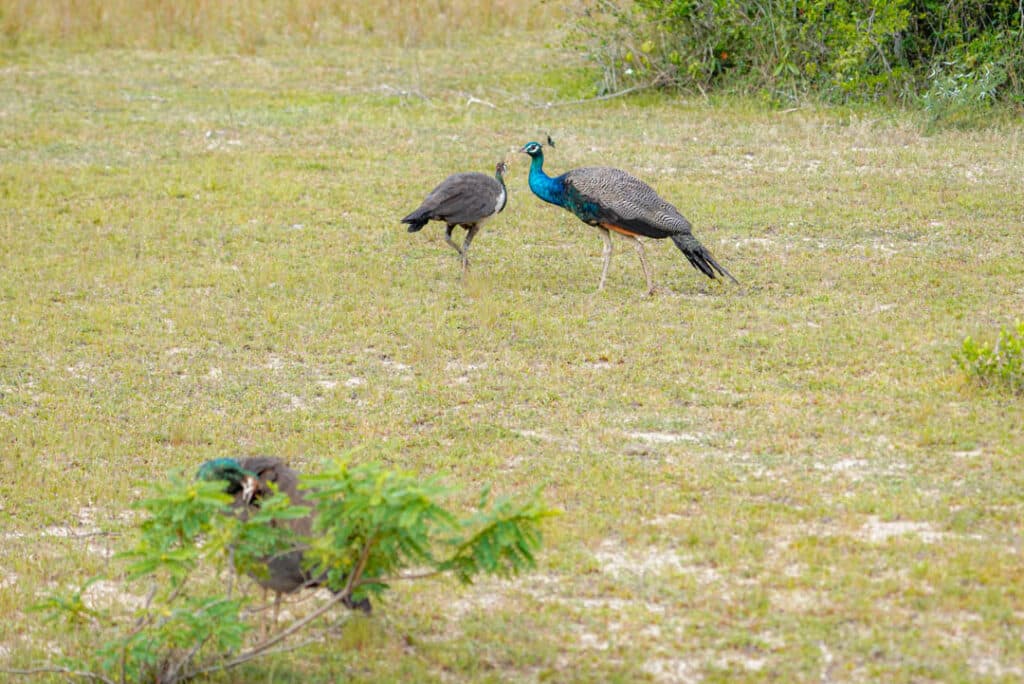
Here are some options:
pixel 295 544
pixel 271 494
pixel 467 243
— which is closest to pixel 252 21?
pixel 467 243

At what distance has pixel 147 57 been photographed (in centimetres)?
1941

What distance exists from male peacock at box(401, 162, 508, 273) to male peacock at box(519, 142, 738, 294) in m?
0.53

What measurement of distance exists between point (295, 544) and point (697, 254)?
5.49 meters

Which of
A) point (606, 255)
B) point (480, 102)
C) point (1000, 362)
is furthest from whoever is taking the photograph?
point (480, 102)

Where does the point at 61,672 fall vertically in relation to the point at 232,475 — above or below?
below

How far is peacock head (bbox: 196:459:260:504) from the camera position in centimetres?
506

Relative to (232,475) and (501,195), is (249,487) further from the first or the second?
(501,195)

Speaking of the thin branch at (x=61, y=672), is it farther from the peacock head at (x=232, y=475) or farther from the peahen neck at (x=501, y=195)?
the peahen neck at (x=501, y=195)

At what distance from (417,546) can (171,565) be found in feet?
2.88

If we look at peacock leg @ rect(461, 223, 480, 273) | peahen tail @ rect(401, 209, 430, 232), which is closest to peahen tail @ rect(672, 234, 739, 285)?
peacock leg @ rect(461, 223, 480, 273)

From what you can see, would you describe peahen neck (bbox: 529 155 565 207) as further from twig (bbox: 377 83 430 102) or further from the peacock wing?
twig (bbox: 377 83 430 102)

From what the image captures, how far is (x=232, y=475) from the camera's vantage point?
5.11m

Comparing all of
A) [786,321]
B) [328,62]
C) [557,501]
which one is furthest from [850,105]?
[557,501]

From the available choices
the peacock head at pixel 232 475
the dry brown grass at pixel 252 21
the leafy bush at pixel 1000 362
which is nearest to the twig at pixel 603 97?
the dry brown grass at pixel 252 21
